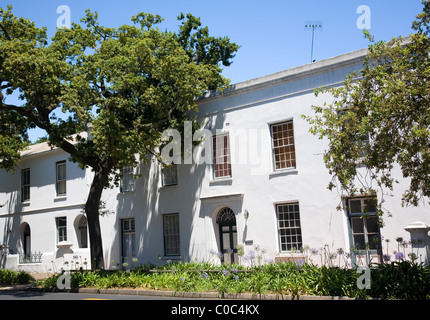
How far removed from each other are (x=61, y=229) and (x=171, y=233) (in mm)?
8906

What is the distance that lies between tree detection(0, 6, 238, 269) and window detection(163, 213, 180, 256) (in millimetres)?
3864

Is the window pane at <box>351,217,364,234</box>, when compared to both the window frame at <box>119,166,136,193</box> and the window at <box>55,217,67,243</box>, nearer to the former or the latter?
the window frame at <box>119,166,136,193</box>

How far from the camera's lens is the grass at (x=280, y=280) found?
1223cm

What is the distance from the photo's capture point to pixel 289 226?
19.7 metres

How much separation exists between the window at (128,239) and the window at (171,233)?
7.99ft

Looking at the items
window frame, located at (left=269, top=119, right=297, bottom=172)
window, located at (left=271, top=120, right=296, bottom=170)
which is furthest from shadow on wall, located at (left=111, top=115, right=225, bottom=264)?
window, located at (left=271, top=120, right=296, bottom=170)

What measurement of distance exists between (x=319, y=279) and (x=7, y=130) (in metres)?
14.6

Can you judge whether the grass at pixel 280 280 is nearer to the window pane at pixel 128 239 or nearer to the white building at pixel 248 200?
the white building at pixel 248 200

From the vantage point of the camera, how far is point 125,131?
19.1 metres

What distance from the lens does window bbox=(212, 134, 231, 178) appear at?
71.4 ft
